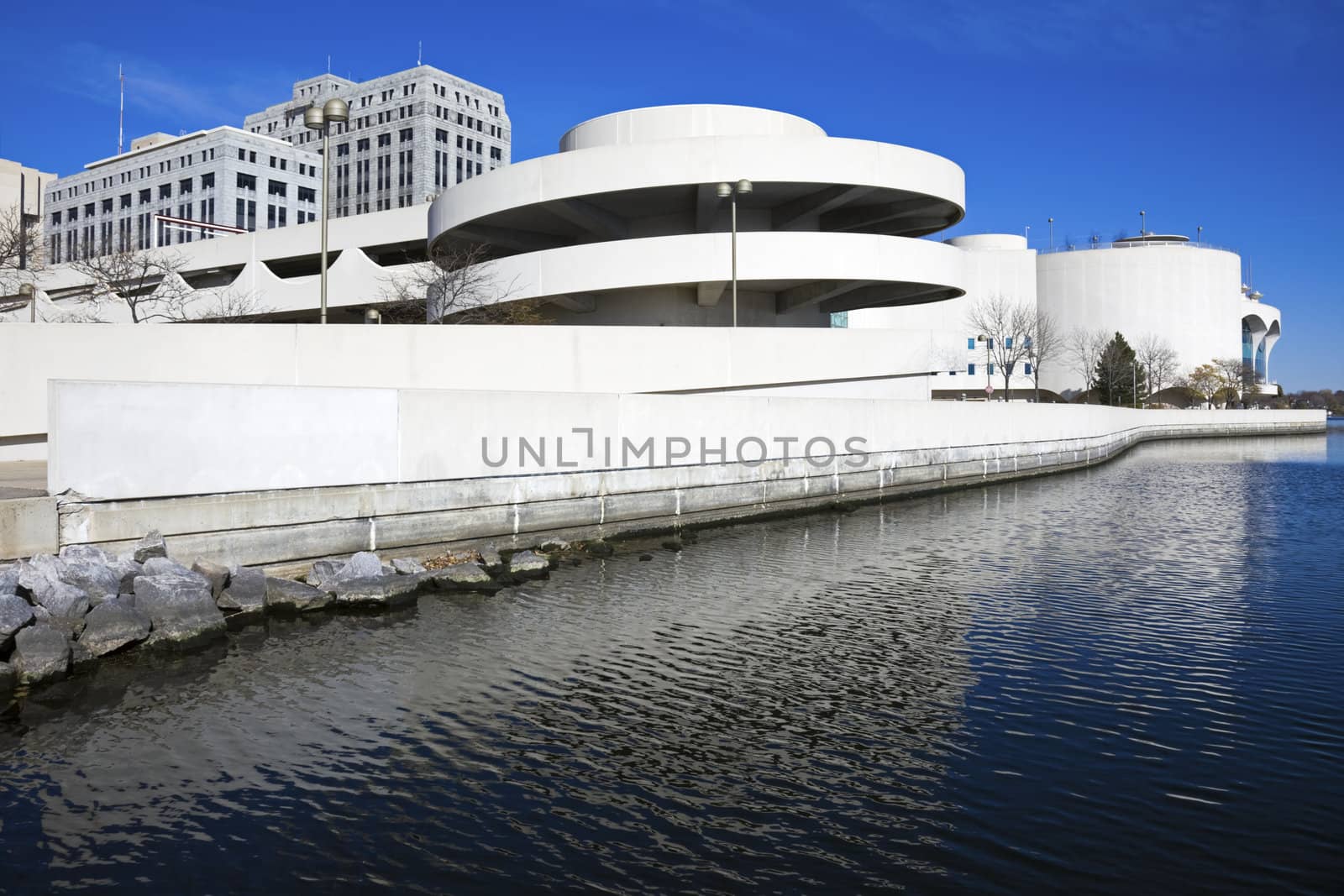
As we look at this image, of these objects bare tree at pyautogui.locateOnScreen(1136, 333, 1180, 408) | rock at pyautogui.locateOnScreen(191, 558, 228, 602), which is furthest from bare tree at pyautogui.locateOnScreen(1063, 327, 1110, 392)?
rock at pyautogui.locateOnScreen(191, 558, 228, 602)

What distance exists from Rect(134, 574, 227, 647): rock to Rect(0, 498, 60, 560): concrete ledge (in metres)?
1.35

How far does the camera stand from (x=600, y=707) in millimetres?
8477

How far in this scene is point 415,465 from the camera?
14883 mm

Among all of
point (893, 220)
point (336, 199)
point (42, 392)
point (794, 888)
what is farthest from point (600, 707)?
point (336, 199)

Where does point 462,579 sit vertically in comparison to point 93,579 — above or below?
below

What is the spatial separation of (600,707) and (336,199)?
135492mm

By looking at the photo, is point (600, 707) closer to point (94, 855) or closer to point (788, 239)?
point (94, 855)

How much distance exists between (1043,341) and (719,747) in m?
88.2

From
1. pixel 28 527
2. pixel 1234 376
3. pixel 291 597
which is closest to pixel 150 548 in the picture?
pixel 28 527

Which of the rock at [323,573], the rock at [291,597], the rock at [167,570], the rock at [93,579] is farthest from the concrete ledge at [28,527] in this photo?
the rock at [323,573]

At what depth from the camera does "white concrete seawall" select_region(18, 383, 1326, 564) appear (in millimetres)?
11852

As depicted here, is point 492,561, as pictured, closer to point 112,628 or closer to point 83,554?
point 83,554

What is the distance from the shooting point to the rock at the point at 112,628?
32.4ft

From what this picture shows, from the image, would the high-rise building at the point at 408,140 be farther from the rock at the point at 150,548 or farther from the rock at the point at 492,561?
the rock at the point at 150,548
